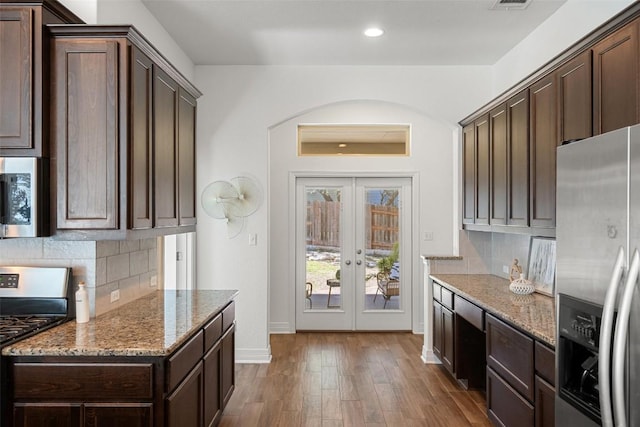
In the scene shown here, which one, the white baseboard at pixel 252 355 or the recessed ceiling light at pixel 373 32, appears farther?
the white baseboard at pixel 252 355

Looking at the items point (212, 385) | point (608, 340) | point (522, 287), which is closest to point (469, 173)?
point (522, 287)

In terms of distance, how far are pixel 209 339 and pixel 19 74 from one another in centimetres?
171

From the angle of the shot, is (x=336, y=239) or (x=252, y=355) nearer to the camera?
(x=252, y=355)

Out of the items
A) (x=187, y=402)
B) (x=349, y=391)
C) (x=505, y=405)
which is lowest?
(x=349, y=391)

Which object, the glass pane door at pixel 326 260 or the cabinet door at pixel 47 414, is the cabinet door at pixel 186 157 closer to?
the cabinet door at pixel 47 414

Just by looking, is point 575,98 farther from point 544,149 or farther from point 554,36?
point 554,36

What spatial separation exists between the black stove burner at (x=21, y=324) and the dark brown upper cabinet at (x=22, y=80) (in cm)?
84

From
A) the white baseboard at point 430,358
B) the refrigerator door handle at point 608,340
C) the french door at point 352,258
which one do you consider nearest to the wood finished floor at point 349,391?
the white baseboard at point 430,358

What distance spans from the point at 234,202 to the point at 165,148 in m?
1.77

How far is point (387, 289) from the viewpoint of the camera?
619 cm

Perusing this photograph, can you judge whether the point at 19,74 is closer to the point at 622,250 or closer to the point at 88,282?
the point at 88,282

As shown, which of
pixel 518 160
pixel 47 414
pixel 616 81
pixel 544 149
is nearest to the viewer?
pixel 47 414

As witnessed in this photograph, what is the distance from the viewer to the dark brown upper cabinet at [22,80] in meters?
2.39

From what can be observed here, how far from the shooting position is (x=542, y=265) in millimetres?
3785
